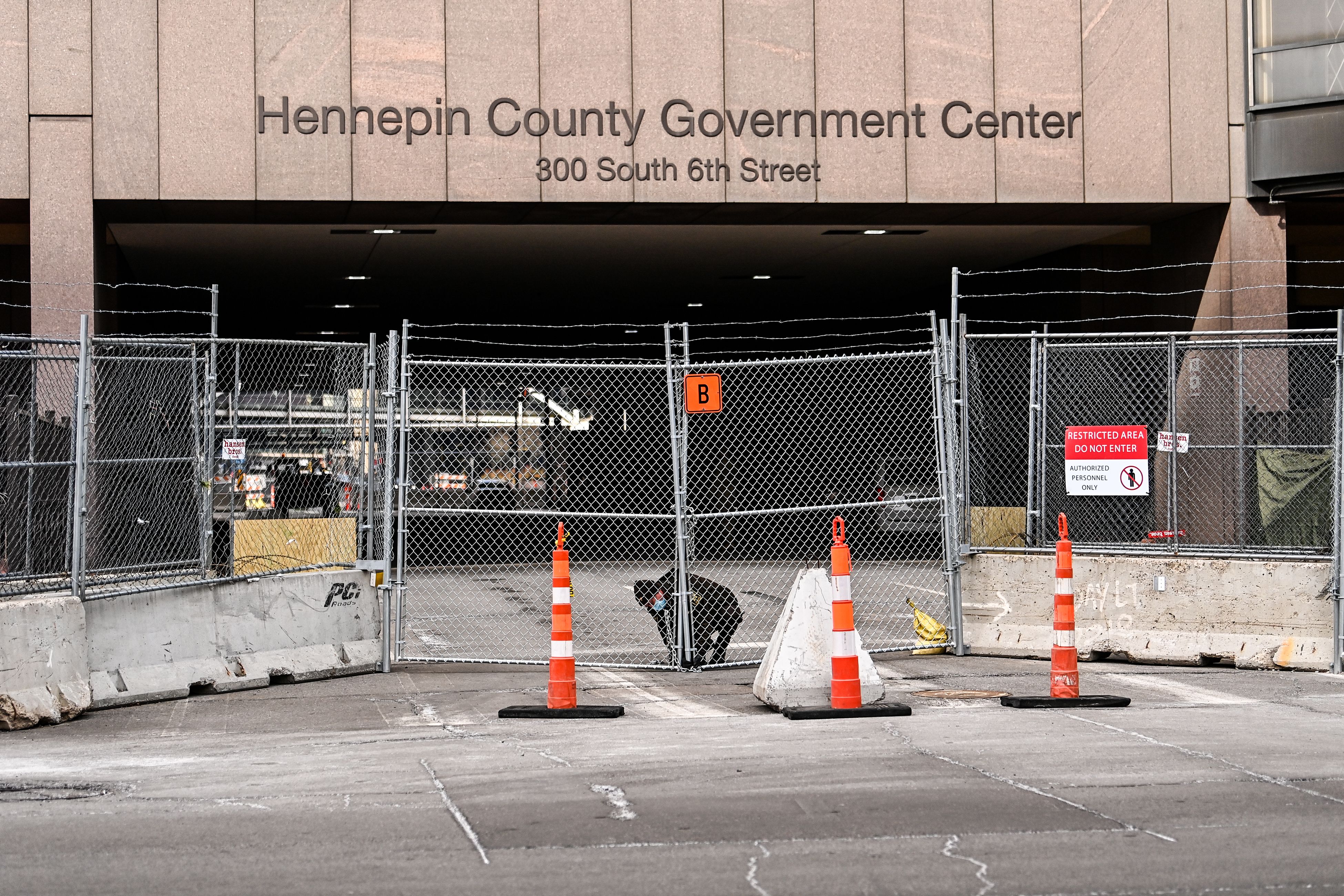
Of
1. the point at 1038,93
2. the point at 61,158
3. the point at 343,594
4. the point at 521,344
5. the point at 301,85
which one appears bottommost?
the point at 343,594

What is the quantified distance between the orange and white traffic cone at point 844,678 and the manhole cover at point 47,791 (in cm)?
420

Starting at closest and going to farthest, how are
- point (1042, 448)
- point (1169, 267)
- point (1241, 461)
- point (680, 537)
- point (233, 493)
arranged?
point (680, 537), point (233, 493), point (1042, 448), point (1241, 461), point (1169, 267)

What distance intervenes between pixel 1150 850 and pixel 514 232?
16.6 m

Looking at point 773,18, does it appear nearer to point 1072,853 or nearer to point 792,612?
point 792,612

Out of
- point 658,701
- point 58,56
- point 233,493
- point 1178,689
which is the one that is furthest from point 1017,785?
point 58,56

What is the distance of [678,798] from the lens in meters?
7.08

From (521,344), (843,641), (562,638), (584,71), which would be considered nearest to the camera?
(843,641)

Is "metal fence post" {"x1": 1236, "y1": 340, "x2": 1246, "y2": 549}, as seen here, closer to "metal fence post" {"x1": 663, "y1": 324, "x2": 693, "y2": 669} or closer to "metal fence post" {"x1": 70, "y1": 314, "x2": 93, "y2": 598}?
"metal fence post" {"x1": 663, "y1": 324, "x2": 693, "y2": 669}

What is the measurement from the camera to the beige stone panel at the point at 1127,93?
1938 cm

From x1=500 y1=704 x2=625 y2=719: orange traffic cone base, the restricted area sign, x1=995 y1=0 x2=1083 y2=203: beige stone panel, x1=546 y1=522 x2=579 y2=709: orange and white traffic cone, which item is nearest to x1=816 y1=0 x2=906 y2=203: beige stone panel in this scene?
x1=995 y1=0 x2=1083 y2=203: beige stone panel

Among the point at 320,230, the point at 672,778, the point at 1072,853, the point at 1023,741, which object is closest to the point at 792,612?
the point at 1023,741

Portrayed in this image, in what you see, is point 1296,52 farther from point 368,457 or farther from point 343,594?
point 343,594

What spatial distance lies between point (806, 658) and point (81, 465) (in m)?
4.96

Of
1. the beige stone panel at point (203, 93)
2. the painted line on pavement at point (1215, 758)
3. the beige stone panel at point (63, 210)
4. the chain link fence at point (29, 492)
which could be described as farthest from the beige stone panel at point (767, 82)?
the painted line on pavement at point (1215, 758)
